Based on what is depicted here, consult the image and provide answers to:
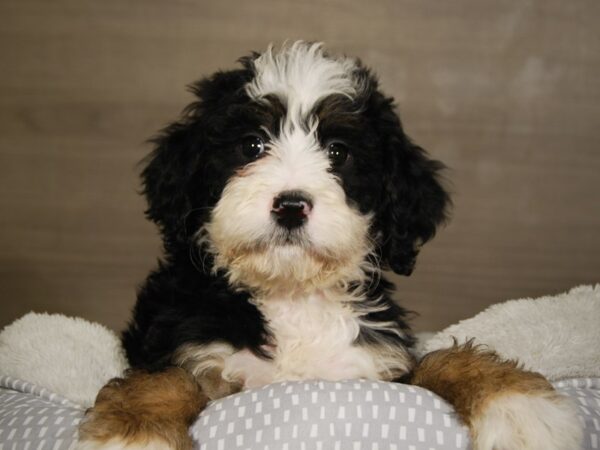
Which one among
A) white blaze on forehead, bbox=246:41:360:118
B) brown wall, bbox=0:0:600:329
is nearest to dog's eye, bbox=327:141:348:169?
white blaze on forehead, bbox=246:41:360:118

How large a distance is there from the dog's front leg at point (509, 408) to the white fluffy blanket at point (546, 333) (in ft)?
1.87

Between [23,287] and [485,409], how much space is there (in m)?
2.76

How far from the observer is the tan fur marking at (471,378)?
A: 1.80 meters

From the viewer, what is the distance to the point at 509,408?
1760mm

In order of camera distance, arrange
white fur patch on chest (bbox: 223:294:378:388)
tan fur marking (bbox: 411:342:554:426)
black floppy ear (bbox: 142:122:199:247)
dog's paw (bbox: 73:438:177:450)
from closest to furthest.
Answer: dog's paw (bbox: 73:438:177:450)
tan fur marking (bbox: 411:342:554:426)
white fur patch on chest (bbox: 223:294:378:388)
black floppy ear (bbox: 142:122:199:247)

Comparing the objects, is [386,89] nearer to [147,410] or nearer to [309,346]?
[309,346]

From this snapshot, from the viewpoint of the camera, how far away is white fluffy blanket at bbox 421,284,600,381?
2.56 meters

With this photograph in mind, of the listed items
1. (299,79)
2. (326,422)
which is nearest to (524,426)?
(326,422)

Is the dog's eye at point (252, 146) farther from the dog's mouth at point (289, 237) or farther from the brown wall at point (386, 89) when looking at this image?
the brown wall at point (386, 89)

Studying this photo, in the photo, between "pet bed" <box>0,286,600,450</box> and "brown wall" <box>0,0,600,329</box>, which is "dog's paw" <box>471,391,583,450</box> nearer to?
"pet bed" <box>0,286,600,450</box>

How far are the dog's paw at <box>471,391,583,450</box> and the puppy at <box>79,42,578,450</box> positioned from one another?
2.2 inches

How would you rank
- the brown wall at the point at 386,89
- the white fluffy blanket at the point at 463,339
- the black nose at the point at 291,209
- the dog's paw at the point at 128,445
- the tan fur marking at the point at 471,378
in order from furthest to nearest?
the brown wall at the point at 386,89 < the white fluffy blanket at the point at 463,339 < the black nose at the point at 291,209 < the tan fur marking at the point at 471,378 < the dog's paw at the point at 128,445

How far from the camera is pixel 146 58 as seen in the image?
3.53 metres

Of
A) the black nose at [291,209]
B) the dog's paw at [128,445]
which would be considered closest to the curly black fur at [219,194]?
the black nose at [291,209]
